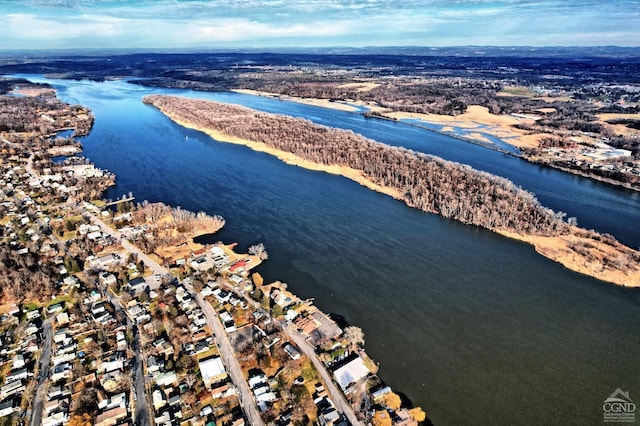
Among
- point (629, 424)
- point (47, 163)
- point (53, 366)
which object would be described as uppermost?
point (47, 163)

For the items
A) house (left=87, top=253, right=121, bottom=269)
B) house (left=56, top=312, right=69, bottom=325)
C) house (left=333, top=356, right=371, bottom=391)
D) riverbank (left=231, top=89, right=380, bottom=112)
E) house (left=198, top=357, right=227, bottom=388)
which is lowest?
house (left=333, top=356, right=371, bottom=391)

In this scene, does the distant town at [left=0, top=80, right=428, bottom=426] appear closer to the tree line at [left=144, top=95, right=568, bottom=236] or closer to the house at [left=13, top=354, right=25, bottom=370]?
the house at [left=13, top=354, right=25, bottom=370]

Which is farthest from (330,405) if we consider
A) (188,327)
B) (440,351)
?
(188,327)

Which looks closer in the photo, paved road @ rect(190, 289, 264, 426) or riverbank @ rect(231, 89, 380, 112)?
paved road @ rect(190, 289, 264, 426)

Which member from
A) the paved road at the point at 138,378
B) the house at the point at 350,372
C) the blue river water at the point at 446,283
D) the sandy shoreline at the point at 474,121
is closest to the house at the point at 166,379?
the paved road at the point at 138,378

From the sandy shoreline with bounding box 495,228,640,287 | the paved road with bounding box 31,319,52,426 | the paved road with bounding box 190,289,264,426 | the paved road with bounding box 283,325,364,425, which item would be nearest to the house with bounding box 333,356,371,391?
the paved road with bounding box 283,325,364,425

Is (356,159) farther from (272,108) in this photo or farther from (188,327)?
(272,108)
